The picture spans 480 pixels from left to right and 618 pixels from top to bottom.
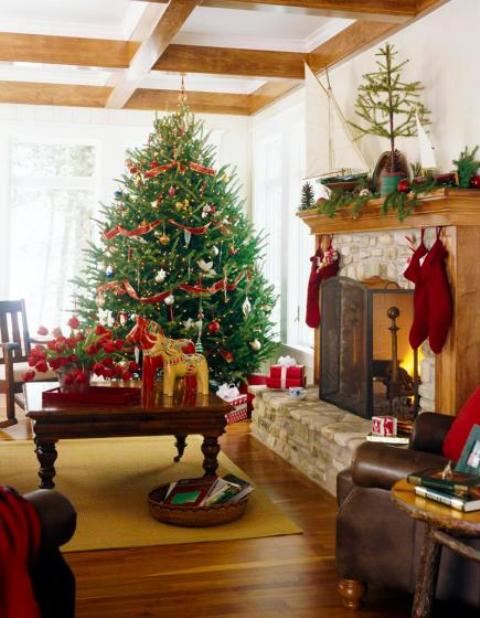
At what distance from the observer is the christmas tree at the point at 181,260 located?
6.71 meters

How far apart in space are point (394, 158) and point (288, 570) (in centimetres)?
263

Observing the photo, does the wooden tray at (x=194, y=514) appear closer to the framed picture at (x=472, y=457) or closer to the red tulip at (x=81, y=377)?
the red tulip at (x=81, y=377)

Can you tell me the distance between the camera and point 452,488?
2.70 metres

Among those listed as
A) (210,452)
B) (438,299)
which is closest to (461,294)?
(438,299)

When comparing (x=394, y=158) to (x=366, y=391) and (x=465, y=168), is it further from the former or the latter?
→ (x=366, y=391)

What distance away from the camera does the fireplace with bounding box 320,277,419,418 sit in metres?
5.11

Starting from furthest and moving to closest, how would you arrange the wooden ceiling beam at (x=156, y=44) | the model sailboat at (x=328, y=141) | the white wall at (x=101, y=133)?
the white wall at (x=101, y=133) < the model sailboat at (x=328, y=141) < the wooden ceiling beam at (x=156, y=44)

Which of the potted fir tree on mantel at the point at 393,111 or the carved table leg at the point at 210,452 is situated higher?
the potted fir tree on mantel at the point at 393,111

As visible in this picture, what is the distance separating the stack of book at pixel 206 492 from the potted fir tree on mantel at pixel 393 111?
1966 mm

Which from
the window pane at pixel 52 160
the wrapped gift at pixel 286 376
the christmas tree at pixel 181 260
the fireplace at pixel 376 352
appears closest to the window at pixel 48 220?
the window pane at pixel 52 160

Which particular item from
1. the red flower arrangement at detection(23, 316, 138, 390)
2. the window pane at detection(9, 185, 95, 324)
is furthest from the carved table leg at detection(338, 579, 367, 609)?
the window pane at detection(9, 185, 95, 324)

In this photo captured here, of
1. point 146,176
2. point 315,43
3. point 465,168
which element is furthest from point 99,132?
point 465,168

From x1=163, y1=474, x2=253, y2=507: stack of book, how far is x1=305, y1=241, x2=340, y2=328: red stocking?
2025 millimetres

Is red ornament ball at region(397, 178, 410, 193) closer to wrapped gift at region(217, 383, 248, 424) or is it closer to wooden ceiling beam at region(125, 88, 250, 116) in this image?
wrapped gift at region(217, 383, 248, 424)
